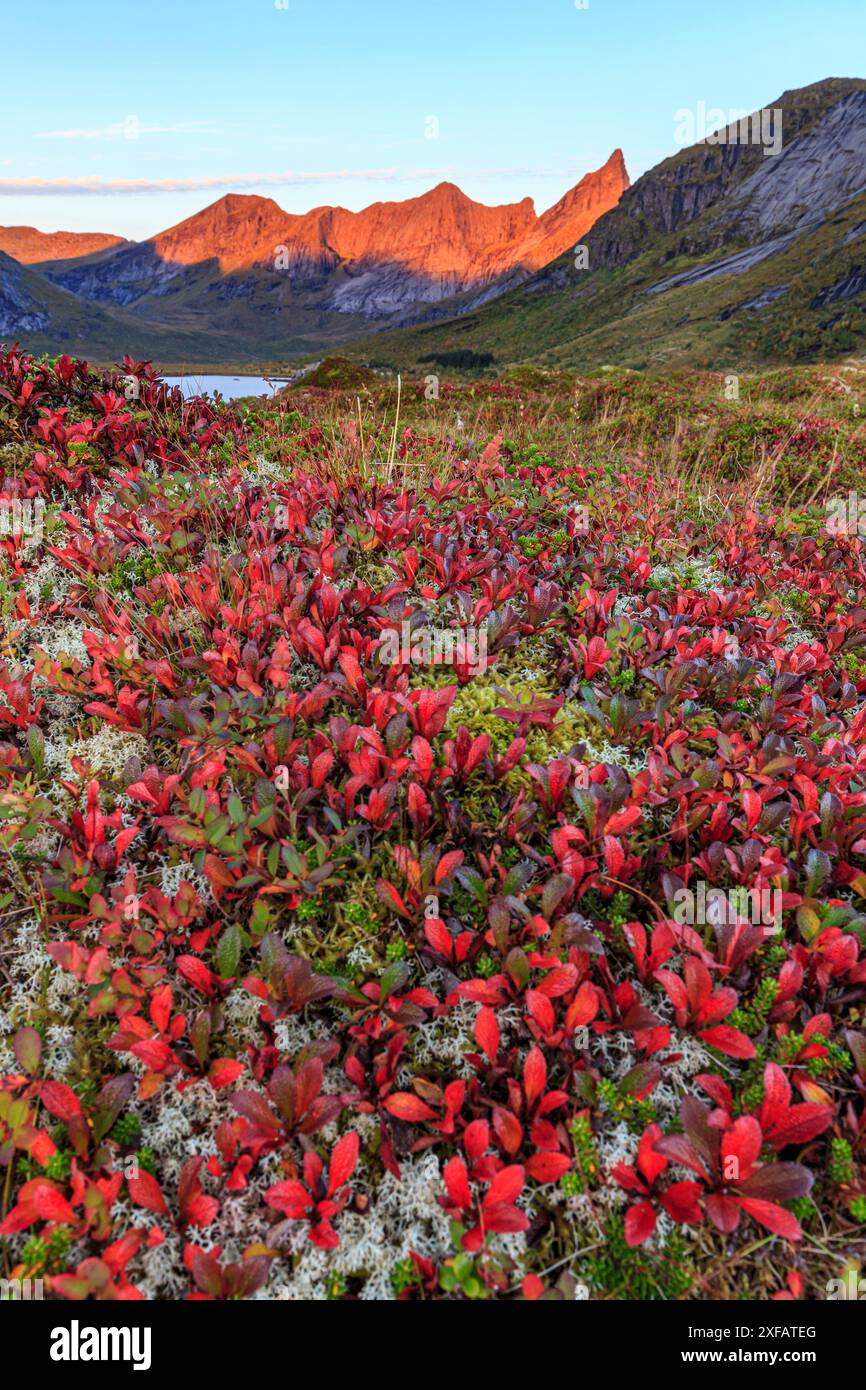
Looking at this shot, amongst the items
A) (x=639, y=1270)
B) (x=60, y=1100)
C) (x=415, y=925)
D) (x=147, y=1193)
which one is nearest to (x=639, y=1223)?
(x=639, y=1270)

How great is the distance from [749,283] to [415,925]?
476 ft

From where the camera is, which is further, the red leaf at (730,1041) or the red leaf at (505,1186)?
the red leaf at (730,1041)

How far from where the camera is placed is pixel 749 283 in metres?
114

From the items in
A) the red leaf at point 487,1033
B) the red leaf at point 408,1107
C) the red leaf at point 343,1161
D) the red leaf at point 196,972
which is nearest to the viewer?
the red leaf at point 343,1161

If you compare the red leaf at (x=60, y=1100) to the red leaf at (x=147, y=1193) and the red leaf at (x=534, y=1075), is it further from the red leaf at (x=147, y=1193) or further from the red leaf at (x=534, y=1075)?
the red leaf at (x=534, y=1075)

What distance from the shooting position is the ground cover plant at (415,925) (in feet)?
6.72

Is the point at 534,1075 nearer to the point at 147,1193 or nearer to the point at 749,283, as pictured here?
the point at 147,1193

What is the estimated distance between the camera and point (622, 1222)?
2.09 metres

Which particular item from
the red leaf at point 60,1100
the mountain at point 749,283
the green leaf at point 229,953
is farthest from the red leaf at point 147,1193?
the mountain at point 749,283

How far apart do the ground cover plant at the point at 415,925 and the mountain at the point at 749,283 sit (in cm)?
8896

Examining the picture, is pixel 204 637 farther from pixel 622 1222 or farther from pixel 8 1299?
pixel 622 1222

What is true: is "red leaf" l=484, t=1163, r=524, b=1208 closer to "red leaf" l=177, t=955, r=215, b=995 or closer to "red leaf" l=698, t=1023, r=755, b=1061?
"red leaf" l=698, t=1023, r=755, b=1061
